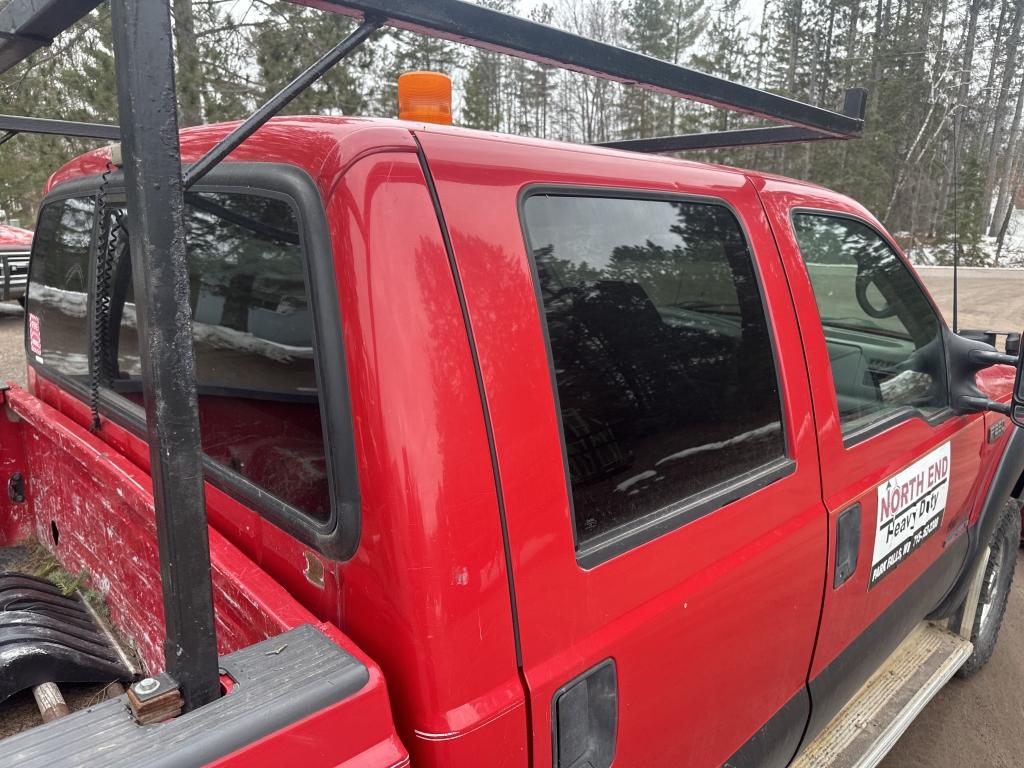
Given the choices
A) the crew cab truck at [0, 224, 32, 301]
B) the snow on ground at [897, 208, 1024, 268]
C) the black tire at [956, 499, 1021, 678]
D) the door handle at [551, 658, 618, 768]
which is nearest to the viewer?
the door handle at [551, 658, 618, 768]

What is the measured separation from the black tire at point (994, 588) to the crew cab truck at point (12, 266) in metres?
10.3

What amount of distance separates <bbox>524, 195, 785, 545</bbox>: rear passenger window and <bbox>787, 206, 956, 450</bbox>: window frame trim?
0.29 metres

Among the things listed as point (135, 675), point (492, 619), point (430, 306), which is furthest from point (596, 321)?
point (135, 675)

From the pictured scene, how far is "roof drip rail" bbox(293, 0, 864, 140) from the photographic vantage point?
1.01m

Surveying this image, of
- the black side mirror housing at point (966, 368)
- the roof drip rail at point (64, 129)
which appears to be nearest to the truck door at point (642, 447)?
the black side mirror housing at point (966, 368)

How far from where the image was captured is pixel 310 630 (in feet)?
3.79

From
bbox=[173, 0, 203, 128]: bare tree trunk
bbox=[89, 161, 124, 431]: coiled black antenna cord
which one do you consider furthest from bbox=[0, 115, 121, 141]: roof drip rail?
bbox=[173, 0, 203, 128]: bare tree trunk

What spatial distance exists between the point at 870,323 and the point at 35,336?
2.75m

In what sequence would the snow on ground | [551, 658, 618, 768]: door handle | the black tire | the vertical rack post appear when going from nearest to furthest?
1. the vertical rack post
2. [551, 658, 618, 768]: door handle
3. the black tire
4. the snow on ground

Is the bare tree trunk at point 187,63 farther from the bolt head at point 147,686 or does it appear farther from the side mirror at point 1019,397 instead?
the bolt head at point 147,686

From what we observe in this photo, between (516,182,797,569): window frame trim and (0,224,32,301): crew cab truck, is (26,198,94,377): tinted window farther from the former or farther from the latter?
(0,224,32,301): crew cab truck

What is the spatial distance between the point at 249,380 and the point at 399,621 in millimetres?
676

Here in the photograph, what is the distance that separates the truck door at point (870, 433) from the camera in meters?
1.91

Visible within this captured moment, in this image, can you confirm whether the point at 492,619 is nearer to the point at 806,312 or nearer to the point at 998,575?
the point at 806,312
